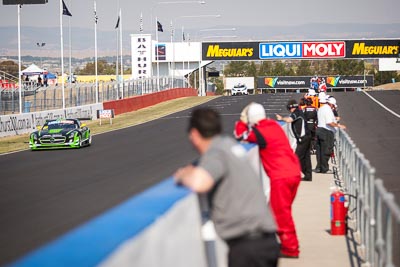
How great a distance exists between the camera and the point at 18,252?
435 inches

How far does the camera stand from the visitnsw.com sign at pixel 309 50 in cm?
10062

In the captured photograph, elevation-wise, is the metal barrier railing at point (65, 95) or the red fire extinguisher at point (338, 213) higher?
the metal barrier railing at point (65, 95)

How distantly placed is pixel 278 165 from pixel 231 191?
3.88 m

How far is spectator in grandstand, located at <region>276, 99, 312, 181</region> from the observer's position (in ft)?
54.4

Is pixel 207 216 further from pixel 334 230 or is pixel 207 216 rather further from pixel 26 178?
pixel 26 178

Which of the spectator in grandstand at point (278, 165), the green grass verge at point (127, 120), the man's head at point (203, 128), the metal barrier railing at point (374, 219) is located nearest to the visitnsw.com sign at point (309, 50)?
the green grass verge at point (127, 120)

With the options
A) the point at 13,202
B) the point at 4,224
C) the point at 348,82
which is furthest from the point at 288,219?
the point at 348,82

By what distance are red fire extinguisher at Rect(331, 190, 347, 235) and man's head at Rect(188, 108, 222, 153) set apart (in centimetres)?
662

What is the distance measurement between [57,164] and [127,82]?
43.6 meters

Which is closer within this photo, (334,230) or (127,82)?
(334,230)

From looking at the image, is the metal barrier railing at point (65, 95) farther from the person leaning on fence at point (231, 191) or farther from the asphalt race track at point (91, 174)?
the person leaning on fence at point (231, 191)

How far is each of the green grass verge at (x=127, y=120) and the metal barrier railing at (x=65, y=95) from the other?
293 centimetres

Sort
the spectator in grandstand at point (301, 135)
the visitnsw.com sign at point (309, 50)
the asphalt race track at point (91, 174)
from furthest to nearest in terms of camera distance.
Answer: the visitnsw.com sign at point (309, 50)
the spectator in grandstand at point (301, 135)
the asphalt race track at point (91, 174)

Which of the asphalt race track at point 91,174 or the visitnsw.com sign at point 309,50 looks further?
the visitnsw.com sign at point 309,50
